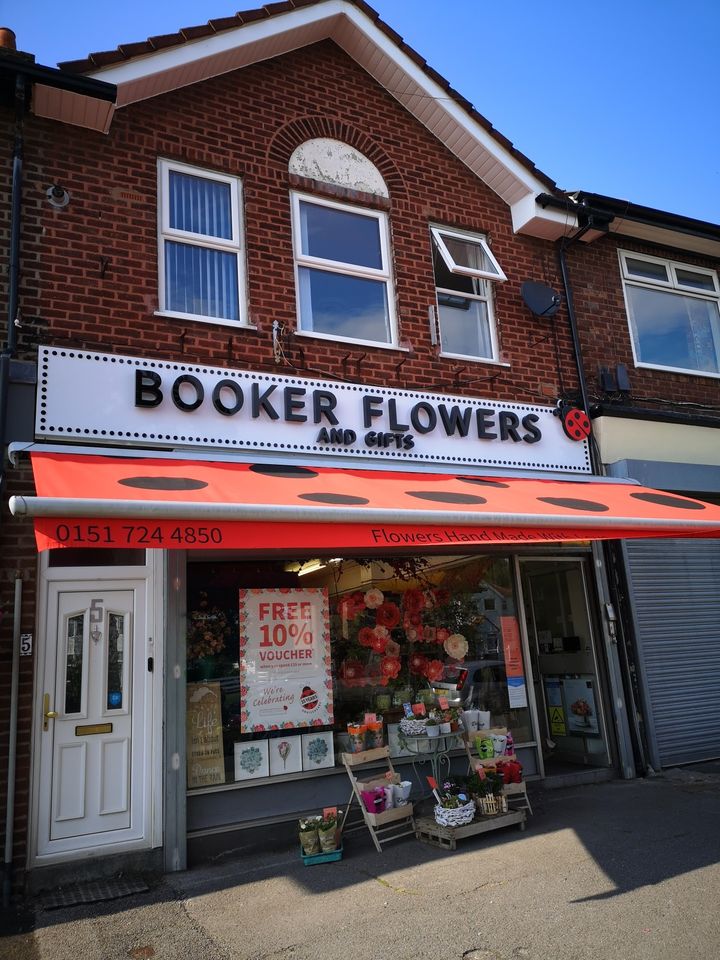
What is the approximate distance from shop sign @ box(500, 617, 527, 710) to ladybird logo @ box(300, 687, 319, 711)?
226cm

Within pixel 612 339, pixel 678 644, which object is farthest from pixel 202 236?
pixel 678 644

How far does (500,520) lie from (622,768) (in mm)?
4280

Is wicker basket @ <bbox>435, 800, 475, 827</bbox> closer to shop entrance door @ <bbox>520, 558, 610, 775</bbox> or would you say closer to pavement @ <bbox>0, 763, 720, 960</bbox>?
pavement @ <bbox>0, 763, 720, 960</bbox>

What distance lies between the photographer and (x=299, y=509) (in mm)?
4871

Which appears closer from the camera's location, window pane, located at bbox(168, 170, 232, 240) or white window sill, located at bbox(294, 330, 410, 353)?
window pane, located at bbox(168, 170, 232, 240)

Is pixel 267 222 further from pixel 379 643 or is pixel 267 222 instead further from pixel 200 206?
pixel 379 643

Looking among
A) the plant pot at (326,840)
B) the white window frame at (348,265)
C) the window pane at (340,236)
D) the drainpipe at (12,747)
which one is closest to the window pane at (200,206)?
the white window frame at (348,265)

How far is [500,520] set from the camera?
561 cm

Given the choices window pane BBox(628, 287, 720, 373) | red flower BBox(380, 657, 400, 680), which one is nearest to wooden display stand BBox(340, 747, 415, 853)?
red flower BBox(380, 657, 400, 680)

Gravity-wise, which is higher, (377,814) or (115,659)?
(115,659)

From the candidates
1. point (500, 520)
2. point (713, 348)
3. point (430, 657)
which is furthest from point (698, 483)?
point (500, 520)

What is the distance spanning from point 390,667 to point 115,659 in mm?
2722

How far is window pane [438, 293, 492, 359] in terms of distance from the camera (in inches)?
340

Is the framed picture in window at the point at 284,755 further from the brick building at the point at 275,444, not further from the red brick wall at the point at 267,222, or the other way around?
the red brick wall at the point at 267,222
